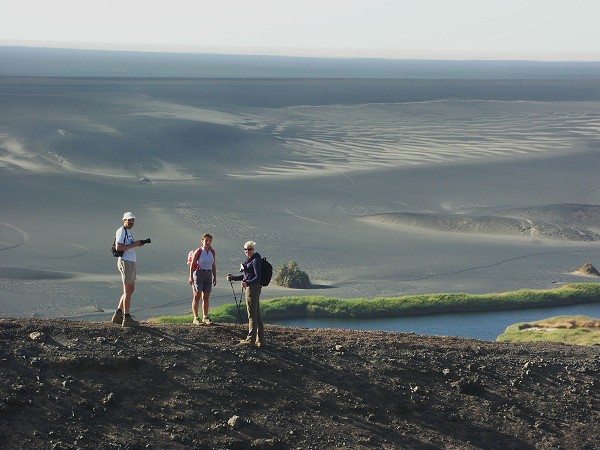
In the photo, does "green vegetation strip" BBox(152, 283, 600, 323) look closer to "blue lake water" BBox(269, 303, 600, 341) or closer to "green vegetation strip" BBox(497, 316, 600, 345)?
"blue lake water" BBox(269, 303, 600, 341)

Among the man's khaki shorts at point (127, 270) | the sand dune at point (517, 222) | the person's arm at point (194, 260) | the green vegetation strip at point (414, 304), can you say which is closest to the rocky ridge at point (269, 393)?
the man's khaki shorts at point (127, 270)

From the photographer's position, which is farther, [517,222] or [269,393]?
[517,222]

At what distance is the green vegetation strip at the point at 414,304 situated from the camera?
30938 mm

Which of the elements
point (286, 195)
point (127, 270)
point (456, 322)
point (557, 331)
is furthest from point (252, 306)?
point (286, 195)

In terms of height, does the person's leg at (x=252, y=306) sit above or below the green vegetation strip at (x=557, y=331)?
above

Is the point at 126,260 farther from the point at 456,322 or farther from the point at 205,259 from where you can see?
the point at 456,322

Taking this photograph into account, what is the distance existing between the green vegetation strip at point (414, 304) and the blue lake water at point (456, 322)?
41 centimetres

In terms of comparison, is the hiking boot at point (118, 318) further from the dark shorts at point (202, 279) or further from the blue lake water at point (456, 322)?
the blue lake water at point (456, 322)

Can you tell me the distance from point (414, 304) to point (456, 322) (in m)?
2.10

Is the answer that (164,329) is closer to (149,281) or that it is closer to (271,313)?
(271,313)

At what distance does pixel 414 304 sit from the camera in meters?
32.7

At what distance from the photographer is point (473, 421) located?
1285 centimetres

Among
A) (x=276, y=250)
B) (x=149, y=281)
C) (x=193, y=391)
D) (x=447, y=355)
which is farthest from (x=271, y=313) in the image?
(x=193, y=391)

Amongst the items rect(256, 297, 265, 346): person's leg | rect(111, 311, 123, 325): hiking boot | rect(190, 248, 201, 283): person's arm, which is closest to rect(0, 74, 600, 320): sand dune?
rect(190, 248, 201, 283): person's arm
